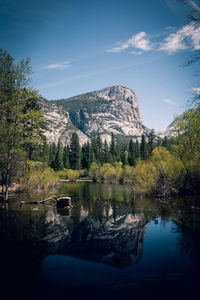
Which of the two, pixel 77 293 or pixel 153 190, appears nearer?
pixel 77 293

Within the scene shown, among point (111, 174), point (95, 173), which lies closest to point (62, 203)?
point (111, 174)

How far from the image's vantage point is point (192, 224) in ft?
38.5

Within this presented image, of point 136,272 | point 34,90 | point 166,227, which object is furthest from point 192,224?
point 34,90

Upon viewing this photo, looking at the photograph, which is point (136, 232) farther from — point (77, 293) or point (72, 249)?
point (77, 293)

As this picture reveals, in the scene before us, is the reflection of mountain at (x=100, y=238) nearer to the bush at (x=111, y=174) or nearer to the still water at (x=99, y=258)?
the still water at (x=99, y=258)

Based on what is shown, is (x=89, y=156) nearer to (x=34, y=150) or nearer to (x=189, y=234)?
(x=34, y=150)

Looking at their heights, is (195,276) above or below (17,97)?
below

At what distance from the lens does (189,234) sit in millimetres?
9992

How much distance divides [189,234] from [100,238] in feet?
16.2

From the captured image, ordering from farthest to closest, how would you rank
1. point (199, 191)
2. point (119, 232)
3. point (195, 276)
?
point (199, 191) < point (119, 232) < point (195, 276)

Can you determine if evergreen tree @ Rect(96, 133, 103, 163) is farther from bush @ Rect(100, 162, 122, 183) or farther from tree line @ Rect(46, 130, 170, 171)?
bush @ Rect(100, 162, 122, 183)

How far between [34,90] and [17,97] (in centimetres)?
184

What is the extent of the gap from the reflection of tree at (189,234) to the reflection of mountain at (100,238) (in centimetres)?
203

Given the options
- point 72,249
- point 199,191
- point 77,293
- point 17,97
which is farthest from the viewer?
point 199,191
